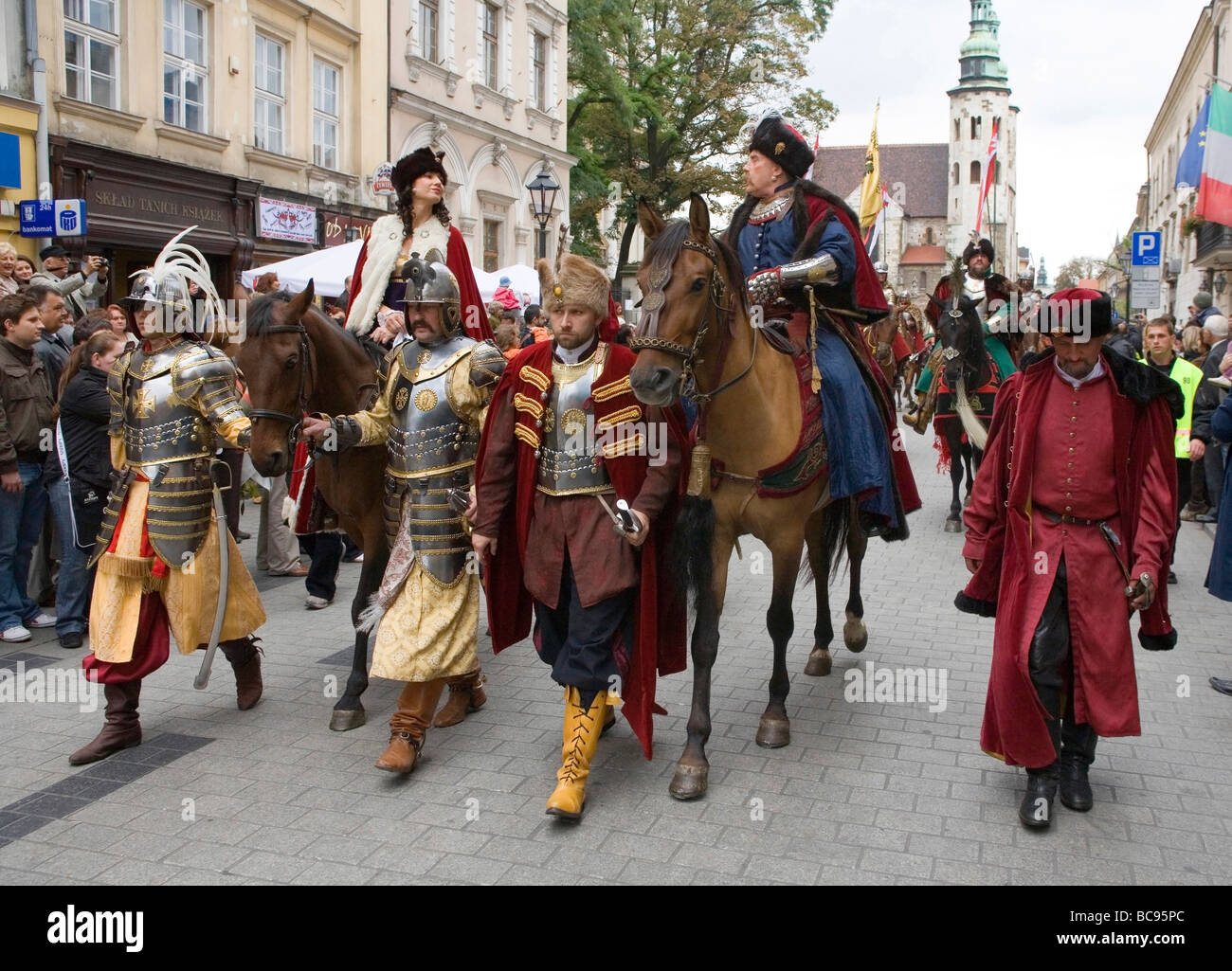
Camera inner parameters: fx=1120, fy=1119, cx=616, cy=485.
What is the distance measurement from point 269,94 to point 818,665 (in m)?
14.7

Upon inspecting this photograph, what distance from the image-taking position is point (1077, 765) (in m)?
4.46

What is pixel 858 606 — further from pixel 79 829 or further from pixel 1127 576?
pixel 79 829

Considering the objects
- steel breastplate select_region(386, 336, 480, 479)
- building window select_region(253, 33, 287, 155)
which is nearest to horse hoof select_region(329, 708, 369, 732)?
steel breastplate select_region(386, 336, 480, 479)

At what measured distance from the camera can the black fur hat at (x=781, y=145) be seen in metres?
5.41

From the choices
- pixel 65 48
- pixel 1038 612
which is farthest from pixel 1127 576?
pixel 65 48

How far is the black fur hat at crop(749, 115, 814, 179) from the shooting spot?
541cm

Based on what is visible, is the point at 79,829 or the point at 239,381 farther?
the point at 239,381

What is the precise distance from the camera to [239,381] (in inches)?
219

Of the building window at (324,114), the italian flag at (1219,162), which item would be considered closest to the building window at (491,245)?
the building window at (324,114)

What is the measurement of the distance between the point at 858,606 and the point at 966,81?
97114mm

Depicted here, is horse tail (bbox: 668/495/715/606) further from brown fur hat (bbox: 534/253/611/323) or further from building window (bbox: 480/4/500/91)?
building window (bbox: 480/4/500/91)

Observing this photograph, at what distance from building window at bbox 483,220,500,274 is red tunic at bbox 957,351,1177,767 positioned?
803 inches
